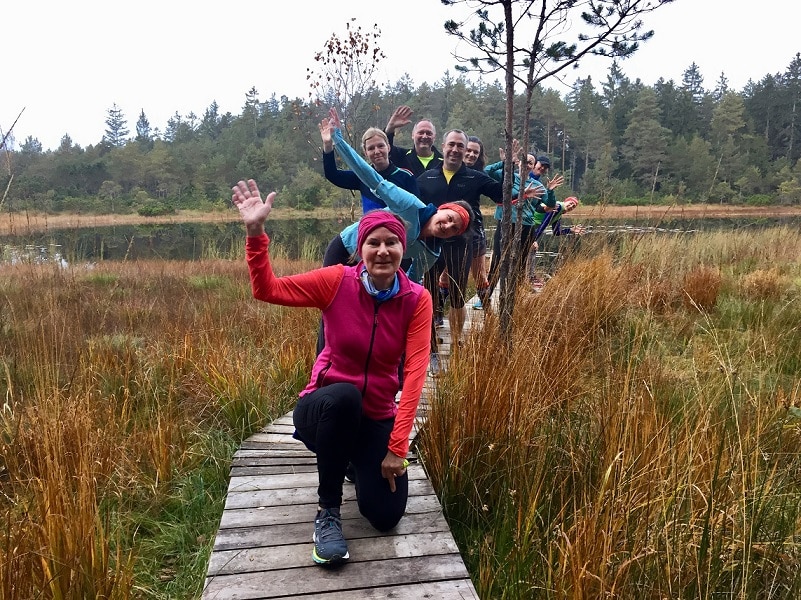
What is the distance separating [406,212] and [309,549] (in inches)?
59.8

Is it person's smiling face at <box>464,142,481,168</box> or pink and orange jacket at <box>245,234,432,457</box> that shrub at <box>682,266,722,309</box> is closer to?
person's smiling face at <box>464,142,481,168</box>

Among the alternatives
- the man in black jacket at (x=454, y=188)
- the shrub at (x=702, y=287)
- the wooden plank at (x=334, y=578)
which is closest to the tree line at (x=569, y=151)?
the shrub at (x=702, y=287)

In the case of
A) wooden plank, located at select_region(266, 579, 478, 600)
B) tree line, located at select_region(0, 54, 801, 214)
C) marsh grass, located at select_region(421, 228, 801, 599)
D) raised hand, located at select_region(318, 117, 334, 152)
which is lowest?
wooden plank, located at select_region(266, 579, 478, 600)

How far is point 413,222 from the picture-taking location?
2562 mm

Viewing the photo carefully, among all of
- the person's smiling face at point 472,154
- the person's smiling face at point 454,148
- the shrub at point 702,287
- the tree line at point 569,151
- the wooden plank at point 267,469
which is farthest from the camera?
the tree line at point 569,151

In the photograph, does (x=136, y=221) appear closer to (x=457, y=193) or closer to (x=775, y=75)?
(x=457, y=193)

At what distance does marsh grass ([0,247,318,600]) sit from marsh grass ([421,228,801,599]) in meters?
1.10

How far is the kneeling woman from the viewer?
73.4 inches

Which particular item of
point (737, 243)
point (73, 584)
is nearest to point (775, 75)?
point (737, 243)

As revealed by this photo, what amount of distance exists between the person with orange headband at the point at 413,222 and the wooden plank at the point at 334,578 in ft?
4.08

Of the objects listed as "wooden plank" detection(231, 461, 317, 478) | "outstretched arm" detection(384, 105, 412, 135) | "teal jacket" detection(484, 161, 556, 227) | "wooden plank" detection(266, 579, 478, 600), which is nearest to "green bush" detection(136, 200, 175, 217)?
"teal jacket" detection(484, 161, 556, 227)

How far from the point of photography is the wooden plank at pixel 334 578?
5.35 feet

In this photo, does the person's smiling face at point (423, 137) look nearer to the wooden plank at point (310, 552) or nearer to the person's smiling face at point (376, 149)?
the person's smiling face at point (376, 149)

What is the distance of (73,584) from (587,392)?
6.87ft
